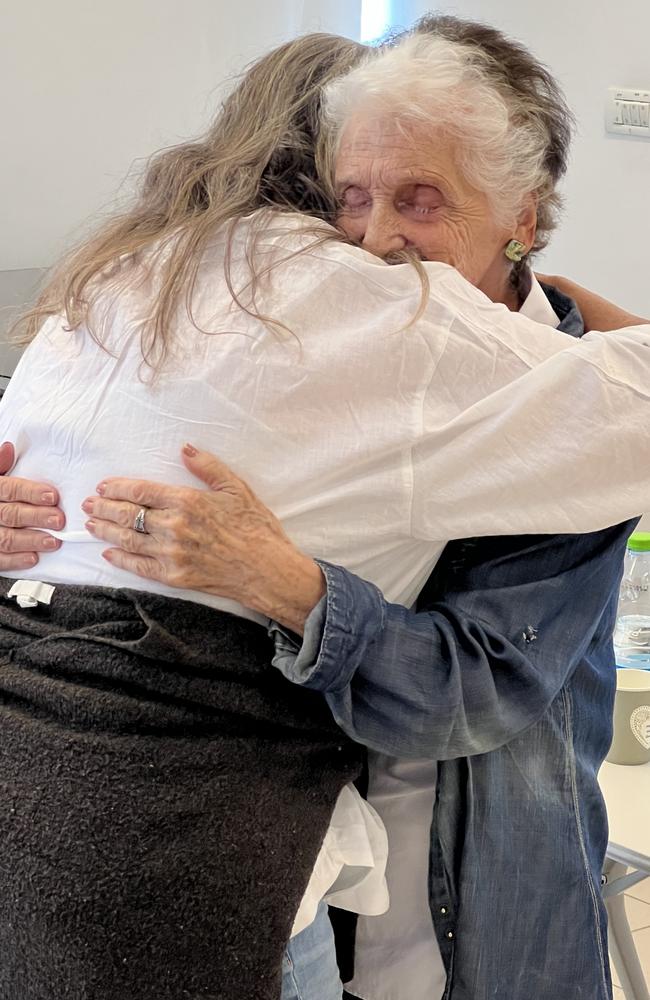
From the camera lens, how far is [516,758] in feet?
3.54

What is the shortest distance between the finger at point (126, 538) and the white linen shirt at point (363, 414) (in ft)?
0.08

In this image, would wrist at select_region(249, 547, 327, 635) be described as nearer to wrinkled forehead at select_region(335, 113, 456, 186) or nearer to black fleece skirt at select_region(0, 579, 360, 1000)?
black fleece skirt at select_region(0, 579, 360, 1000)

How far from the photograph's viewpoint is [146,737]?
0.87 meters

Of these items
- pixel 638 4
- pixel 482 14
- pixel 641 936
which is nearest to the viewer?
pixel 641 936

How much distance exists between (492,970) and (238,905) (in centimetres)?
33

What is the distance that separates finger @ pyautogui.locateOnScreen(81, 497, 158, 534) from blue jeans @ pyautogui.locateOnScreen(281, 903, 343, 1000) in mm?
378

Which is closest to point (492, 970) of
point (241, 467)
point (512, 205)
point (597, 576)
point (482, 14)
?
point (597, 576)

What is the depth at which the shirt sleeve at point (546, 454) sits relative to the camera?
928 millimetres

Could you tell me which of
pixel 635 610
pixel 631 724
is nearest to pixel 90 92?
pixel 635 610

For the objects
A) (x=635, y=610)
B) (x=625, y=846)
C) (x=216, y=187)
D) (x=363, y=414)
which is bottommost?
Result: (x=635, y=610)

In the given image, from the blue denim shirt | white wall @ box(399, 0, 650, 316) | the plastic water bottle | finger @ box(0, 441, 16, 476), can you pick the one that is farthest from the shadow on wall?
white wall @ box(399, 0, 650, 316)

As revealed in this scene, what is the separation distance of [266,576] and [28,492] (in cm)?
24

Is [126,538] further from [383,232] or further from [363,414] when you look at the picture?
[383,232]

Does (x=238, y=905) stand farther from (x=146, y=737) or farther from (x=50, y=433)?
(x=50, y=433)
